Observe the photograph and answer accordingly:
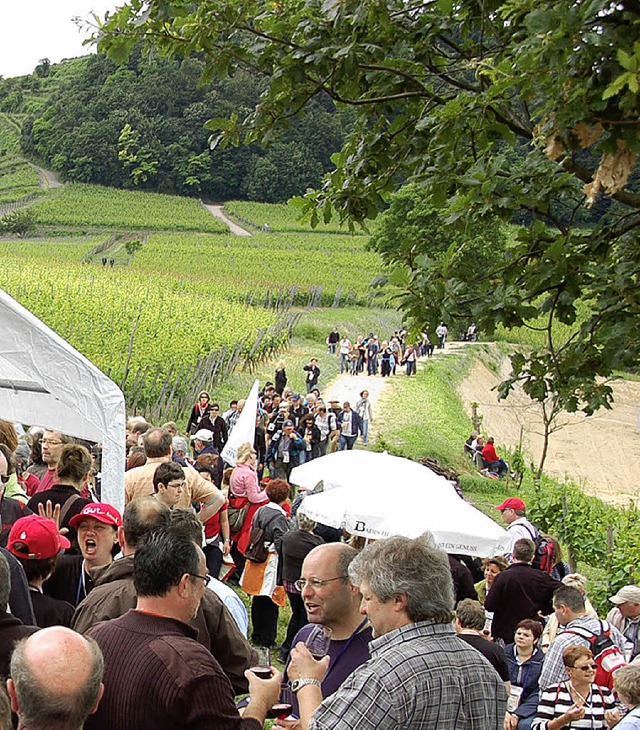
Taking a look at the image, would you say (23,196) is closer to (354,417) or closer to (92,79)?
(92,79)

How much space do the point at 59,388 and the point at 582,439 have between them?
27.2m

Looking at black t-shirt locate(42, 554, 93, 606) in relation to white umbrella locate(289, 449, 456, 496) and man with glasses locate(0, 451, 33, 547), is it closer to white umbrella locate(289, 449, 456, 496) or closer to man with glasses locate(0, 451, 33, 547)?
man with glasses locate(0, 451, 33, 547)

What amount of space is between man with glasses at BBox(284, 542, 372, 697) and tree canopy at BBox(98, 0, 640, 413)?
1.65m

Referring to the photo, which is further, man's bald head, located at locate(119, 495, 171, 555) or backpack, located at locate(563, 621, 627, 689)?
backpack, located at locate(563, 621, 627, 689)

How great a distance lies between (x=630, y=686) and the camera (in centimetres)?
417

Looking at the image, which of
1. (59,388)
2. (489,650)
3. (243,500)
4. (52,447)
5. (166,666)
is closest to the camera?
(166,666)

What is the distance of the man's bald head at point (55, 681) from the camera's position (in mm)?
2619

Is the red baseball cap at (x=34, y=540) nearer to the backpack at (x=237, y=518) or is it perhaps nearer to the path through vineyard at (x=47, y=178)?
the backpack at (x=237, y=518)

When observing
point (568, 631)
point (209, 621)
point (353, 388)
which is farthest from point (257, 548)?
point (353, 388)

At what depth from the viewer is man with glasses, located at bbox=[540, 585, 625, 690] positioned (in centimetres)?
544

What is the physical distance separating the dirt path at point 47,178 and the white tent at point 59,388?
10363 centimetres

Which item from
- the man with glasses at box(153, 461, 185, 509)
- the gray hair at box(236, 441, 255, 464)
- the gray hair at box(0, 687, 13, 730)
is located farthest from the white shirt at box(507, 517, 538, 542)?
the gray hair at box(0, 687, 13, 730)

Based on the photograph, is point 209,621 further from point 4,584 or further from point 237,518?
point 237,518

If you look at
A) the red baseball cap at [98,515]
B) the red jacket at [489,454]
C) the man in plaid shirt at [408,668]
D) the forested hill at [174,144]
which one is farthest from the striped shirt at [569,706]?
the forested hill at [174,144]
